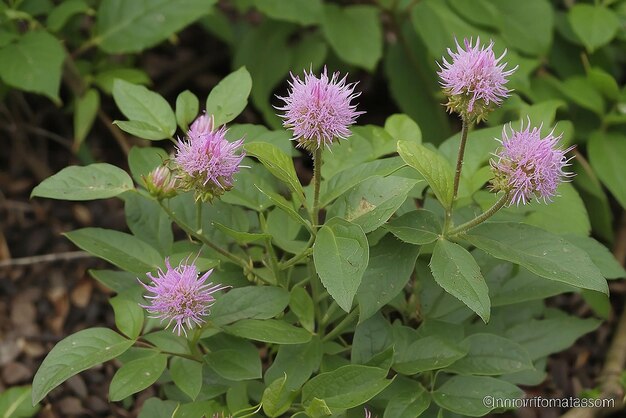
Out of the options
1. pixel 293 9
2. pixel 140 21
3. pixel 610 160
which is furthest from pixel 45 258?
pixel 610 160

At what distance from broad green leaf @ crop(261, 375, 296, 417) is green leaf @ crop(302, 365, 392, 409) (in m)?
0.03

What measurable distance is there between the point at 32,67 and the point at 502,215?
3.56 ft

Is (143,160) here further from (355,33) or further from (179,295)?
(355,33)

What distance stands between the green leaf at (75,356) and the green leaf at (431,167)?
52 centimetres

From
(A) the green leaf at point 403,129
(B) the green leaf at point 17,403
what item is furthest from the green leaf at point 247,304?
(B) the green leaf at point 17,403

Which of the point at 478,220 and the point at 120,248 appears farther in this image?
the point at 120,248

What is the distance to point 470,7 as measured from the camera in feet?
7.00

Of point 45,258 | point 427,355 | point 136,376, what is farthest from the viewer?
point 45,258

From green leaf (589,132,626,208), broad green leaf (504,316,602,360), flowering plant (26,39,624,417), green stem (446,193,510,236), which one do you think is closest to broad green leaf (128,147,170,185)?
Answer: flowering plant (26,39,624,417)

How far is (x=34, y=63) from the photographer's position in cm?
178

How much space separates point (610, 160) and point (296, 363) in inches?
42.2

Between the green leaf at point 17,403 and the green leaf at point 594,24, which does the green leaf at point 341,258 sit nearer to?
the green leaf at point 17,403

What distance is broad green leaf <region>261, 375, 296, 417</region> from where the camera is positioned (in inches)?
47.7

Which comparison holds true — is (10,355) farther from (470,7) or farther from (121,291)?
(470,7)
